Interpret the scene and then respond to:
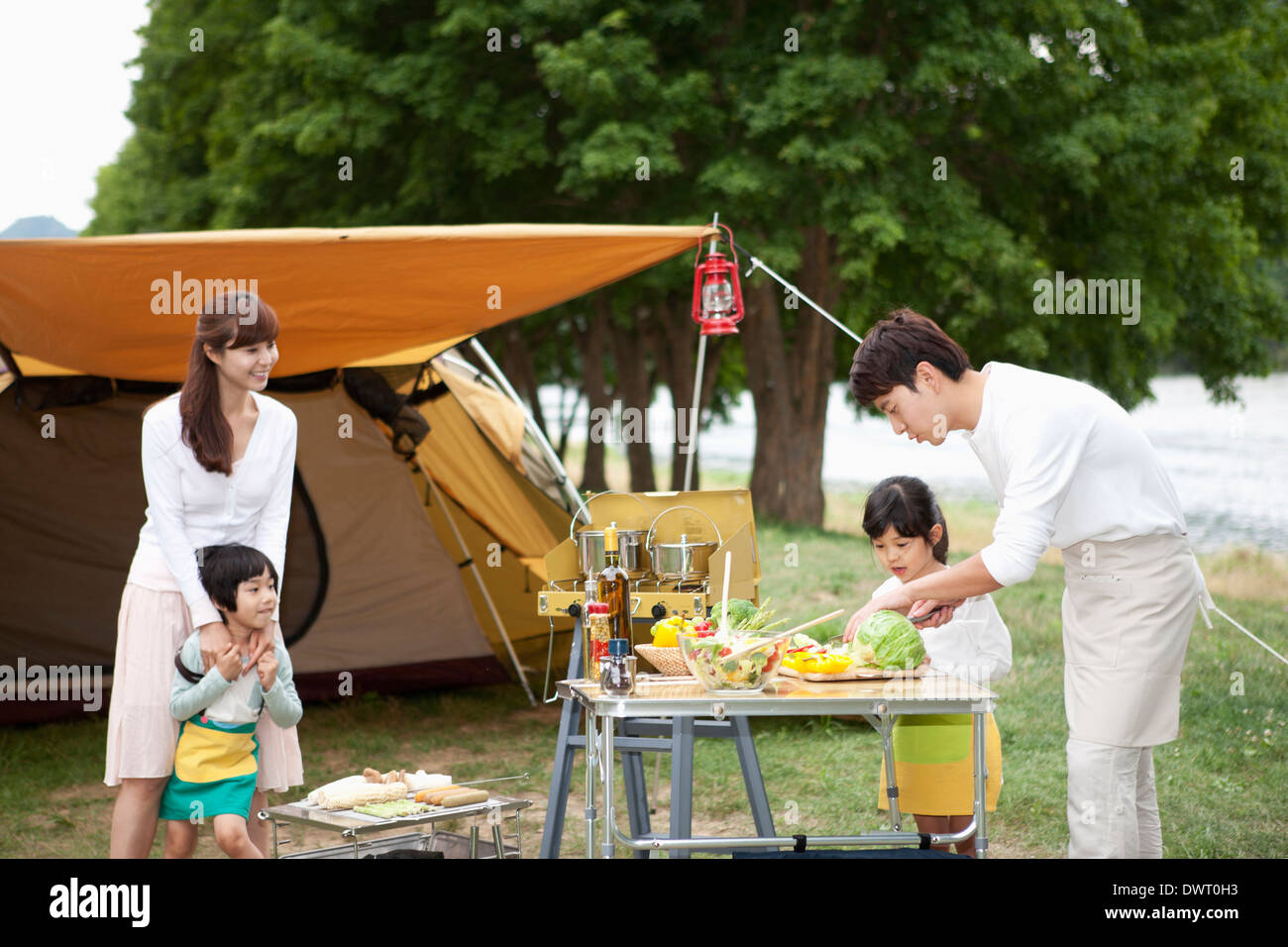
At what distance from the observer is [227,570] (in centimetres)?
347

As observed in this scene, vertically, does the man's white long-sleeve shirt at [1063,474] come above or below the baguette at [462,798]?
above

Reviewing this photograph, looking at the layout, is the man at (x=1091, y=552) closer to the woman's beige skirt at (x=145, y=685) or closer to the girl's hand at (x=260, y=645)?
the girl's hand at (x=260, y=645)

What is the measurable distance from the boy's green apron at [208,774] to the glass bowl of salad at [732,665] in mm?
1326

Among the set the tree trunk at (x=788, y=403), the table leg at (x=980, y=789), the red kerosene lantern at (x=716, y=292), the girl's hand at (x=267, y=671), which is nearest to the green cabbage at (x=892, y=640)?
the table leg at (x=980, y=789)

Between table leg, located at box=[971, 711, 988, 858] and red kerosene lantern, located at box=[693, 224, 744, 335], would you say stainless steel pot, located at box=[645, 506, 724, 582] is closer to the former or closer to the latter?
red kerosene lantern, located at box=[693, 224, 744, 335]

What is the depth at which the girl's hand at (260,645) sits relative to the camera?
3.49m

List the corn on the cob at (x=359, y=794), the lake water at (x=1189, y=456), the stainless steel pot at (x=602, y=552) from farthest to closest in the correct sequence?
A: 1. the lake water at (x=1189, y=456)
2. the stainless steel pot at (x=602, y=552)
3. the corn on the cob at (x=359, y=794)

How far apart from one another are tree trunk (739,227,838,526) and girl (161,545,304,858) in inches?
416

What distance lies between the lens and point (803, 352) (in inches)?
553

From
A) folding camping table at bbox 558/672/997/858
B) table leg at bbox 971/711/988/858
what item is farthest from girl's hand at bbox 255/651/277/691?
table leg at bbox 971/711/988/858

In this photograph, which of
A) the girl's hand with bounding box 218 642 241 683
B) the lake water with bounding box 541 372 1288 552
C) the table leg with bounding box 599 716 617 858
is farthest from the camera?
the lake water with bounding box 541 372 1288 552

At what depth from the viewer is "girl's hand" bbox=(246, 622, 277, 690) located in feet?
11.5
